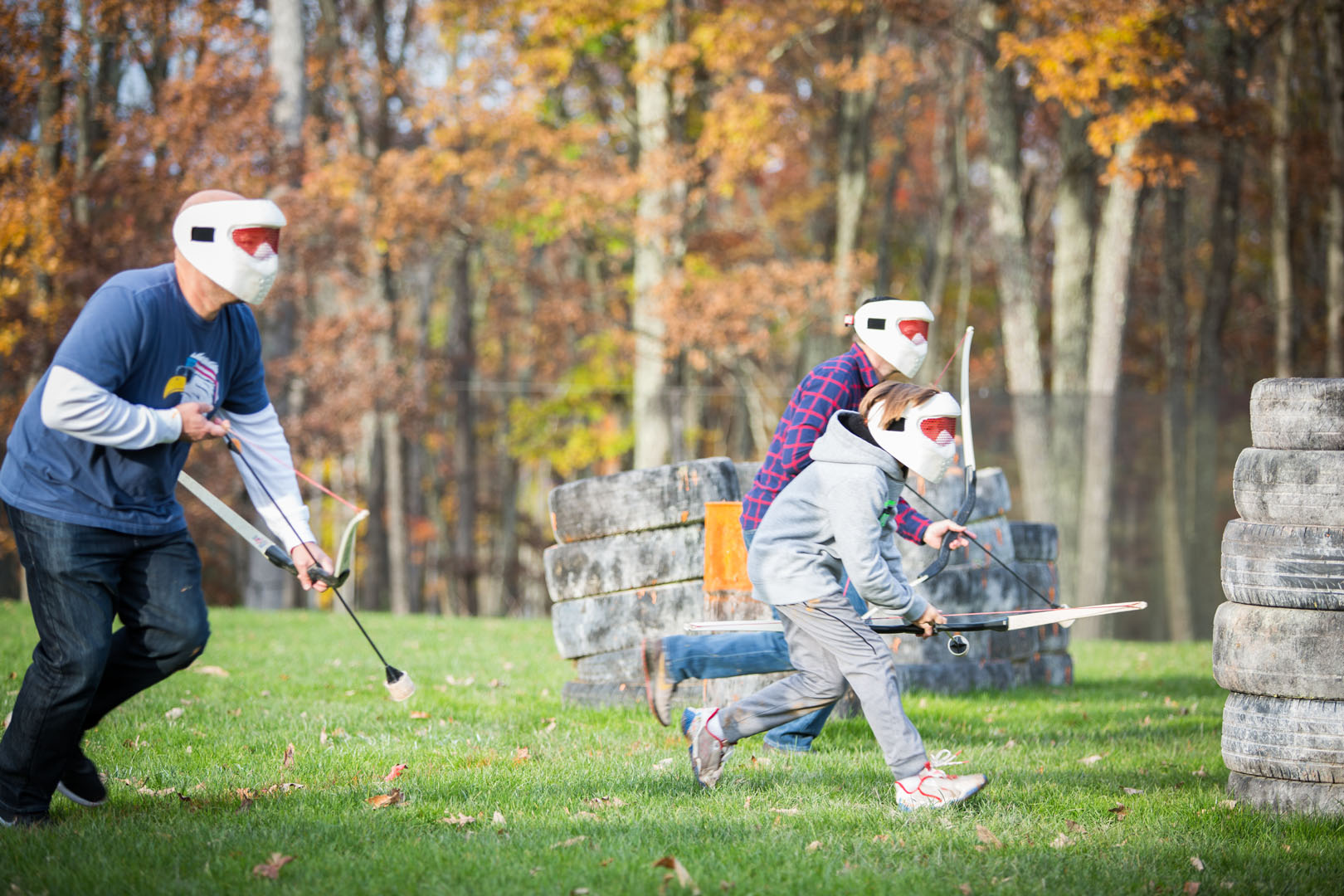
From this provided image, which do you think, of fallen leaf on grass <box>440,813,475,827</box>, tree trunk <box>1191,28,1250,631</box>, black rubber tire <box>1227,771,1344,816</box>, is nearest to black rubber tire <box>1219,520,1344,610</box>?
black rubber tire <box>1227,771,1344,816</box>

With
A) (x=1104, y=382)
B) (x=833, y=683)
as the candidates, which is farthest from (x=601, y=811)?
(x=1104, y=382)

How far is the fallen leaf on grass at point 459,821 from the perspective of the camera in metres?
4.44

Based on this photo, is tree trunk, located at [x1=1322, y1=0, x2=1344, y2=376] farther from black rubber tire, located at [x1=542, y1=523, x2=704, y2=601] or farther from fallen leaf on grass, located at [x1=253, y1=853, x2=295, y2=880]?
fallen leaf on grass, located at [x1=253, y1=853, x2=295, y2=880]

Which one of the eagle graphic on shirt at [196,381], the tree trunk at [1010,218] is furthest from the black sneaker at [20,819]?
the tree trunk at [1010,218]

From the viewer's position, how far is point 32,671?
4.21 m

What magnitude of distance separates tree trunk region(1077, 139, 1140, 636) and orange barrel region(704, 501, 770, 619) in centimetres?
1027

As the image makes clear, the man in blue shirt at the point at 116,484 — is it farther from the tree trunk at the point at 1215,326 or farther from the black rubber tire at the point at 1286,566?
the tree trunk at the point at 1215,326

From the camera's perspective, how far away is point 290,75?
18.1 meters

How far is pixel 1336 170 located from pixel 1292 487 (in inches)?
611

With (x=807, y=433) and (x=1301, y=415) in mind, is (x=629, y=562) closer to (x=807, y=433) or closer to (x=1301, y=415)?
(x=807, y=433)

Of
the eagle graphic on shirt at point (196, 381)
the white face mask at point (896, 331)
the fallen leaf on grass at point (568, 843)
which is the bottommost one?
the fallen leaf on grass at point (568, 843)

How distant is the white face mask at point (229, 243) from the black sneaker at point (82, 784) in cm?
187

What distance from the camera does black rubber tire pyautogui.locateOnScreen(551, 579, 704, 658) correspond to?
274 inches

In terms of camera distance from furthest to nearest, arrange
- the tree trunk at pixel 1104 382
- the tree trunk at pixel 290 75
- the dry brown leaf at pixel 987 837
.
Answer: the tree trunk at pixel 290 75, the tree trunk at pixel 1104 382, the dry brown leaf at pixel 987 837
